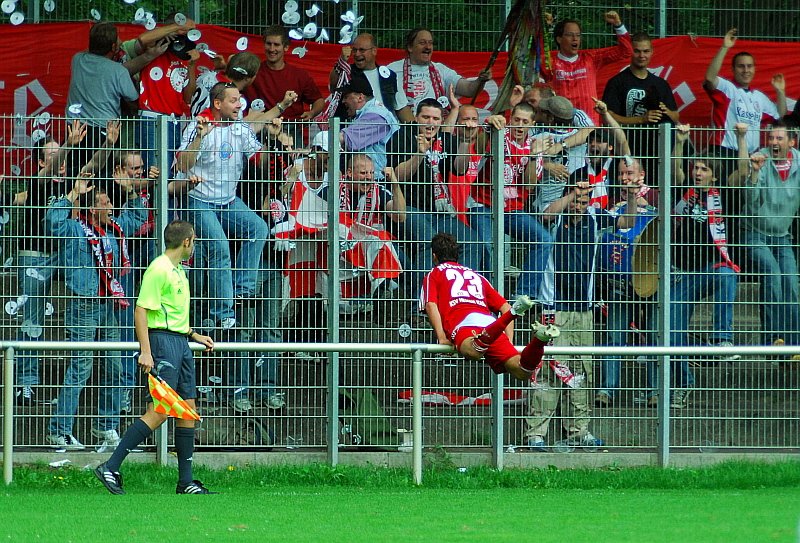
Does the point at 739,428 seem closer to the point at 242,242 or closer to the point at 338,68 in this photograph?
the point at 242,242

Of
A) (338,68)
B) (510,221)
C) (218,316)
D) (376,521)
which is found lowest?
(376,521)

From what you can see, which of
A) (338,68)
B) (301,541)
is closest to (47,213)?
(338,68)

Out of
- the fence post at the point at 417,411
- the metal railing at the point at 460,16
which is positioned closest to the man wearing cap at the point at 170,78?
the metal railing at the point at 460,16

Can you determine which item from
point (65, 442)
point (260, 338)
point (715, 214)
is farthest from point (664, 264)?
point (65, 442)

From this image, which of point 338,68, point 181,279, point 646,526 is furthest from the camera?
point 338,68

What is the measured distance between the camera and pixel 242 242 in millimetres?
11688

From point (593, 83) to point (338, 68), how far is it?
2865 mm

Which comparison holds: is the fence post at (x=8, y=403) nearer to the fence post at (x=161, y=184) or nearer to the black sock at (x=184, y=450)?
the black sock at (x=184, y=450)

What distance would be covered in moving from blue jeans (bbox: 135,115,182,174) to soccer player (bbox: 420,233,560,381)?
2516 millimetres

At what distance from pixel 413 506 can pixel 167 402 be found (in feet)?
6.49

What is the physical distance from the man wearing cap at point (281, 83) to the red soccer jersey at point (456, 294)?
12.2 feet

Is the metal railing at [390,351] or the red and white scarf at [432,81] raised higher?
the red and white scarf at [432,81]

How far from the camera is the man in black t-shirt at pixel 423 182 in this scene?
11.8 meters

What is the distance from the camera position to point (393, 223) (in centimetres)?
1177
